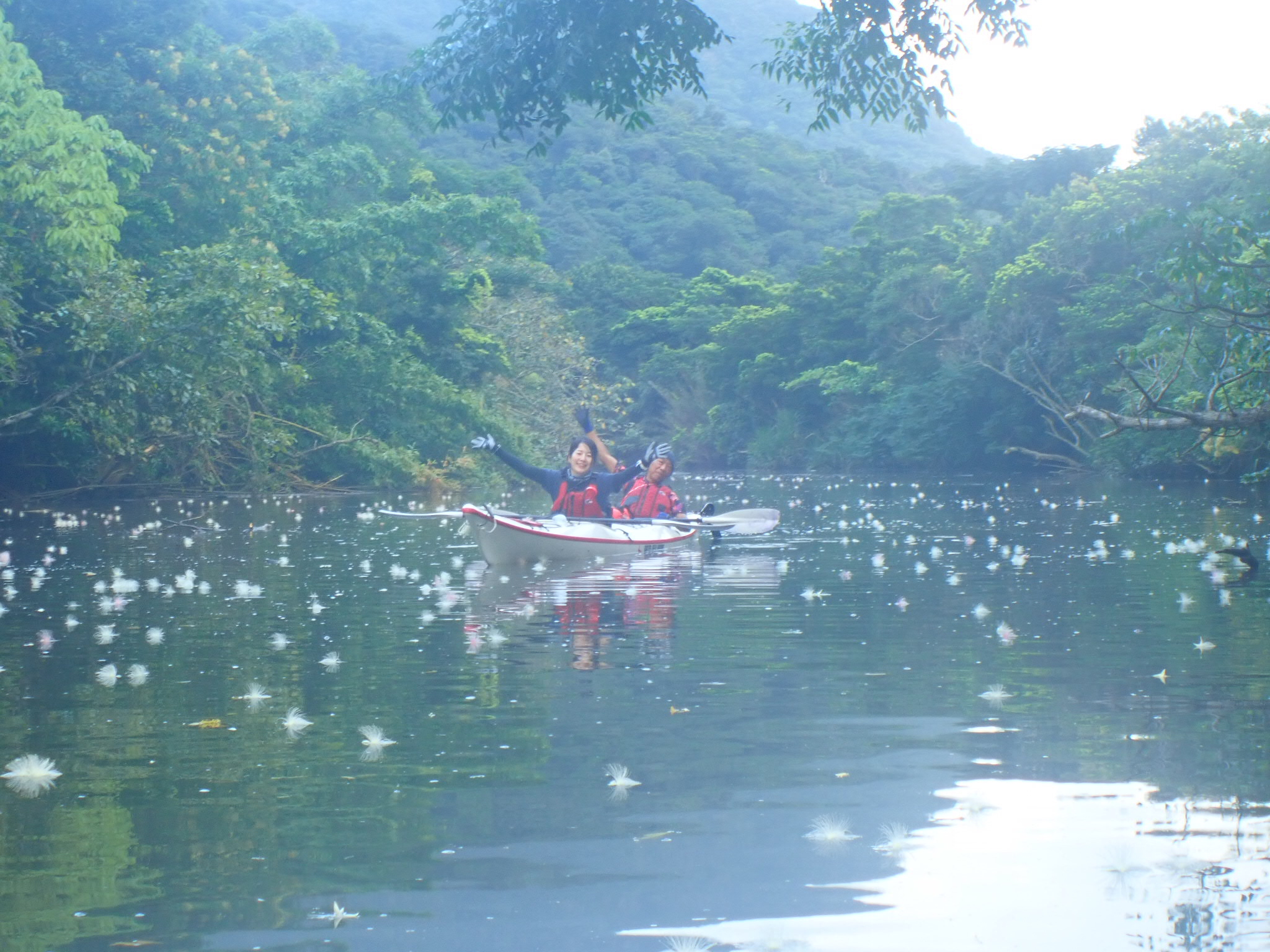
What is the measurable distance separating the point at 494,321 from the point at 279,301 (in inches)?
612

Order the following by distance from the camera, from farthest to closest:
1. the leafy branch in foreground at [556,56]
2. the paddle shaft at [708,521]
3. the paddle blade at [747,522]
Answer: the paddle blade at [747,522]
the paddle shaft at [708,521]
the leafy branch in foreground at [556,56]

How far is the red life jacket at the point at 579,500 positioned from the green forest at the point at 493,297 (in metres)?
5.35

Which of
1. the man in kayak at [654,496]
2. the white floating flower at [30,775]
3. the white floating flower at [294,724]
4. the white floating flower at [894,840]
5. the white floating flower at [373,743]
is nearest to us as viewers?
the white floating flower at [894,840]

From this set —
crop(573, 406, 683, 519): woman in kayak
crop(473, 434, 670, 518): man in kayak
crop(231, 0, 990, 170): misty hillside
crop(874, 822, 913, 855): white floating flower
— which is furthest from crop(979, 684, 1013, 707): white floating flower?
crop(231, 0, 990, 170): misty hillside

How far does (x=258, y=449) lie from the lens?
30.1 metres

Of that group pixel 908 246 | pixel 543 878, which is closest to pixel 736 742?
pixel 543 878

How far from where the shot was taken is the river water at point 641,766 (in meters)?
4.09

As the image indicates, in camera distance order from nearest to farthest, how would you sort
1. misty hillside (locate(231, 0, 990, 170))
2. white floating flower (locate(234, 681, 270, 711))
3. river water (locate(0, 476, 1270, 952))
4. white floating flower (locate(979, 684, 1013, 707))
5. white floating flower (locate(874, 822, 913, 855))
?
river water (locate(0, 476, 1270, 952)) < white floating flower (locate(874, 822, 913, 855)) < white floating flower (locate(979, 684, 1013, 707)) < white floating flower (locate(234, 681, 270, 711)) < misty hillside (locate(231, 0, 990, 170))

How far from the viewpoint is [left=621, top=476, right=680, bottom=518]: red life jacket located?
60.3 ft

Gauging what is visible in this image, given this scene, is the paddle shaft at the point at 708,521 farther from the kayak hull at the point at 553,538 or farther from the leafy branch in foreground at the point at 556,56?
the leafy branch in foreground at the point at 556,56

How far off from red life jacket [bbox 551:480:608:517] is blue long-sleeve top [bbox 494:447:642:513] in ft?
0.05

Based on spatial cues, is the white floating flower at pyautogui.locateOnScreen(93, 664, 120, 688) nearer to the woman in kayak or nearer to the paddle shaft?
A: the paddle shaft

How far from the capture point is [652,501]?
725 inches

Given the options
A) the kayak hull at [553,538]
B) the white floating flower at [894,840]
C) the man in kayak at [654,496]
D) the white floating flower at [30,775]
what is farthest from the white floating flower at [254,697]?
the man in kayak at [654,496]
